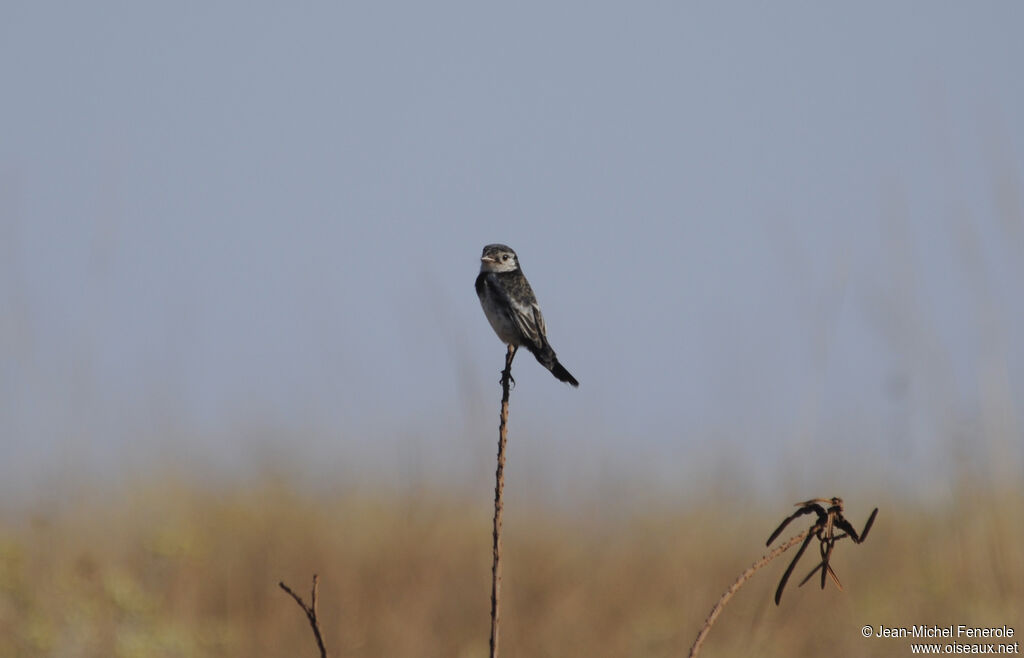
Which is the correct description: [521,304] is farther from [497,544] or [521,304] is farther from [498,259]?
[497,544]

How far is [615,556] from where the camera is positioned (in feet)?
19.1

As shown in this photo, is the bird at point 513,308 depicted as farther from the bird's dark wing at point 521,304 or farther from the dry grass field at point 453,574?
the dry grass field at point 453,574

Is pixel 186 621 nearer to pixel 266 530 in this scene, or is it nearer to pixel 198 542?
pixel 198 542

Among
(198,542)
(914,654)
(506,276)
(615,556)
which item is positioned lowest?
(914,654)

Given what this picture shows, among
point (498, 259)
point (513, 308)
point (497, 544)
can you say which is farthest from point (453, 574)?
point (497, 544)

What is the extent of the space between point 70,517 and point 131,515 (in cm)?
53

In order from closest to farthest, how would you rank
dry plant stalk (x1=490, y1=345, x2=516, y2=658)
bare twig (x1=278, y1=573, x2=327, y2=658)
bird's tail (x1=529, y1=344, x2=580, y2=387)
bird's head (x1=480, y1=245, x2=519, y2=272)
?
bare twig (x1=278, y1=573, x2=327, y2=658) < dry plant stalk (x1=490, y1=345, x2=516, y2=658) < bird's tail (x1=529, y1=344, x2=580, y2=387) < bird's head (x1=480, y1=245, x2=519, y2=272)

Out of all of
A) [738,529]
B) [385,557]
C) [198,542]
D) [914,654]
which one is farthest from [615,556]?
[198,542]

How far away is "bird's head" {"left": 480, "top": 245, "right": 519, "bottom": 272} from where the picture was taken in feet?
14.2

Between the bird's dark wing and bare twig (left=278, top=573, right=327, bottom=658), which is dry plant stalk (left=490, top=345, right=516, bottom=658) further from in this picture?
the bird's dark wing

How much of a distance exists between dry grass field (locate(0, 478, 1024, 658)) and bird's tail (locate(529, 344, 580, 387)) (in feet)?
3.74

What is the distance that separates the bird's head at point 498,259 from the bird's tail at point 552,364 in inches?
18.2

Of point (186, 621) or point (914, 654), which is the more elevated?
point (186, 621)

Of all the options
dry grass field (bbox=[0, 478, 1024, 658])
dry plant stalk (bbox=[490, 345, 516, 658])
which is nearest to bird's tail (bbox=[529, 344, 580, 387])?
dry grass field (bbox=[0, 478, 1024, 658])
